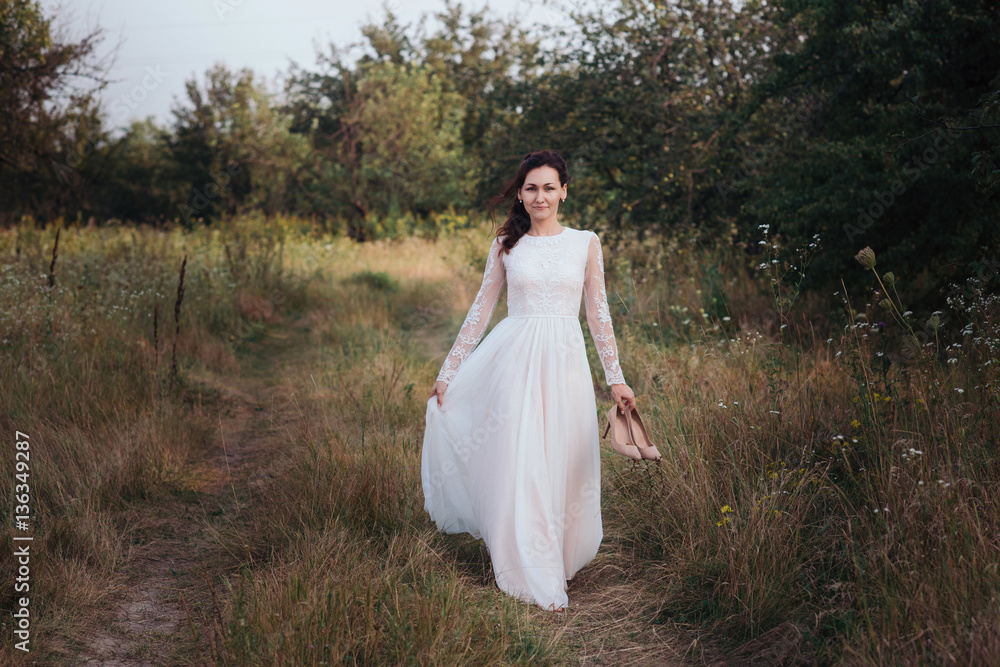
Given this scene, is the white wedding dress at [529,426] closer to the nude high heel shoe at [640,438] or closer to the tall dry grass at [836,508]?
the nude high heel shoe at [640,438]

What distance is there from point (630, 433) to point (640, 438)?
5 centimetres

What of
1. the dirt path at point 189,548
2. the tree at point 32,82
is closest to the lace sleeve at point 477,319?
the dirt path at point 189,548

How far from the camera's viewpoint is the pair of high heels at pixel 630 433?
326 cm

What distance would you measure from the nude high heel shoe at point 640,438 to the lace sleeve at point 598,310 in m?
0.29

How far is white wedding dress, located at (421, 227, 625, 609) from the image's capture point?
337cm

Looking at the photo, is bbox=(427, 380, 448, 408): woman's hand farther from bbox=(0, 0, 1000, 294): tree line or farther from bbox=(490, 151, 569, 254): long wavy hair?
bbox=(0, 0, 1000, 294): tree line

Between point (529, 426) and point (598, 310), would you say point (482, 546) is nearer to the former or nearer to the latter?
point (529, 426)

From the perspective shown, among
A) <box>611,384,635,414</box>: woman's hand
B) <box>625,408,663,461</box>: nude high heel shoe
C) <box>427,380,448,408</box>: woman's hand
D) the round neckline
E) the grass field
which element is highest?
the round neckline

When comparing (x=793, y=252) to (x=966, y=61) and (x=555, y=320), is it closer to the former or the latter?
(x=966, y=61)

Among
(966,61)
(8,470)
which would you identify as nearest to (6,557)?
(8,470)

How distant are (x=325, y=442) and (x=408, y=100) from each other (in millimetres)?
19651

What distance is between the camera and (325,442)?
480cm

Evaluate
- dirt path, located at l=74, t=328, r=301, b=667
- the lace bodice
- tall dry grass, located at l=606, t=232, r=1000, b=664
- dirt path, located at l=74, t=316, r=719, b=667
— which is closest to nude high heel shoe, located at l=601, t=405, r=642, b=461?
the lace bodice

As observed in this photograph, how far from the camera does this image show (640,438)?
3293 millimetres
